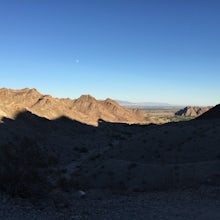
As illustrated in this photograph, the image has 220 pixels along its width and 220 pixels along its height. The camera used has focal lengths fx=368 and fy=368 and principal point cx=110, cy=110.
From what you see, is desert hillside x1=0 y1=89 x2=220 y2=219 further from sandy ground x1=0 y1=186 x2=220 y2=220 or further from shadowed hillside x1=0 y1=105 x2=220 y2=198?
sandy ground x1=0 y1=186 x2=220 y2=220

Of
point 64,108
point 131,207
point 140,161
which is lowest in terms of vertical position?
point 140,161

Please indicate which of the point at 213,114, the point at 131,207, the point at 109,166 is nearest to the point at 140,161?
the point at 109,166

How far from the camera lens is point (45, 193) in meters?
13.4

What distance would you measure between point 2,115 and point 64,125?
26544mm

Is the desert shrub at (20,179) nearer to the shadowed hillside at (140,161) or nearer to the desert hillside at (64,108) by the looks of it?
the shadowed hillside at (140,161)

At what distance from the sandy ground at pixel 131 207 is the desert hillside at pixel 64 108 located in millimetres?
55344

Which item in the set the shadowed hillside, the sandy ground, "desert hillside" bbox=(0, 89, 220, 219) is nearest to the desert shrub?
"desert hillside" bbox=(0, 89, 220, 219)

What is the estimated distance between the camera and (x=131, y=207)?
13820mm

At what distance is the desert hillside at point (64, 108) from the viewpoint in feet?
302

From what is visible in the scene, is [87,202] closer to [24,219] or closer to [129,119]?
[24,219]

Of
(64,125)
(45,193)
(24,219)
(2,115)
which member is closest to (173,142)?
(45,193)

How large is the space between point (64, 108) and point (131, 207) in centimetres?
9778

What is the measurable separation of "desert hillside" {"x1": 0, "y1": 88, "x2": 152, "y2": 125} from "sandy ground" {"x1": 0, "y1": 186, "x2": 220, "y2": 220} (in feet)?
182

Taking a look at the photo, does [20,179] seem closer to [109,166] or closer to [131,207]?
[131,207]
